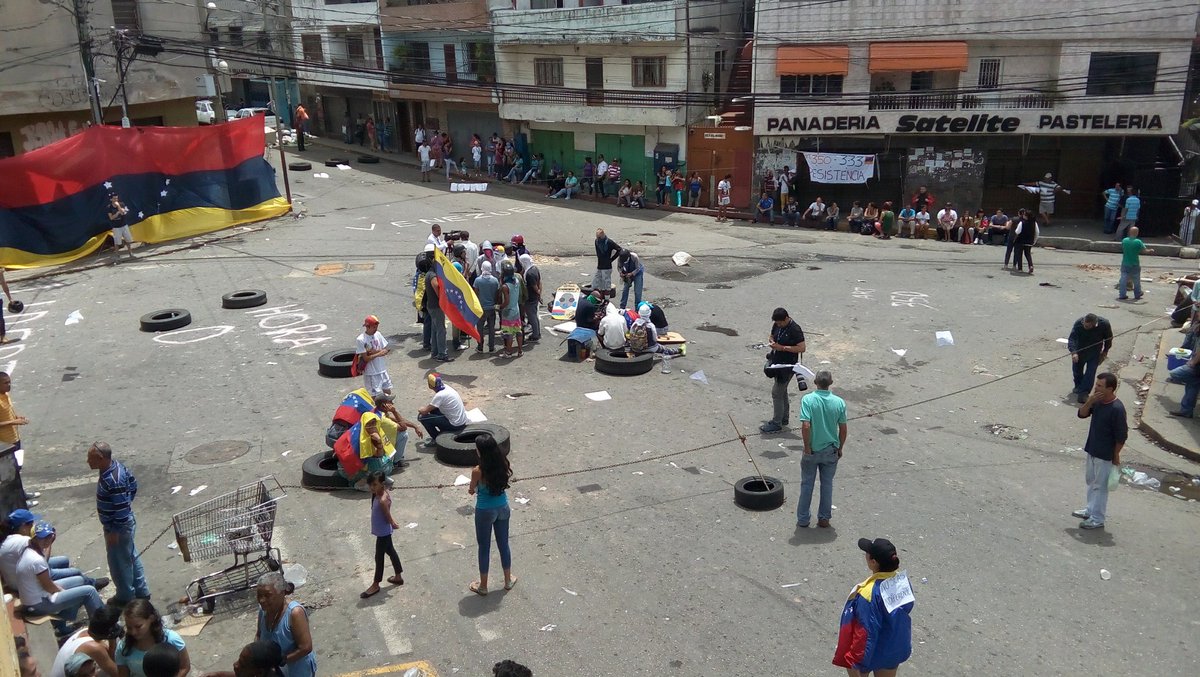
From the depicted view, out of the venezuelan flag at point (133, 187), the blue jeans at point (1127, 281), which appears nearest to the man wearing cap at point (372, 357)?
the venezuelan flag at point (133, 187)

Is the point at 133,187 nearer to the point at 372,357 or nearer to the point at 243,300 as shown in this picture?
the point at 243,300

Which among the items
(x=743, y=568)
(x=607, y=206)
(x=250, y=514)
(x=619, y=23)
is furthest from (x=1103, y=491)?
(x=619, y=23)

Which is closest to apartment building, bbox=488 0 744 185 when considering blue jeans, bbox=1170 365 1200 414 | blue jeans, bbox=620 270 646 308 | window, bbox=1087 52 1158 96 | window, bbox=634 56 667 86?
window, bbox=634 56 667 86

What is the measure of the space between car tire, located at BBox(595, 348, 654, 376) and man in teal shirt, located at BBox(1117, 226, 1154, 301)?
34.4 feet

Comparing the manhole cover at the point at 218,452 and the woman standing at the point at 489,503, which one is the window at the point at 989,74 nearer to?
the manhole cover at the point at 218,452

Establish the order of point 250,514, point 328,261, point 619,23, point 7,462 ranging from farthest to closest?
point 619,23 → point 328,261 → point 7,462 → point 250,514

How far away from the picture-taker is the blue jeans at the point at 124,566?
771cm

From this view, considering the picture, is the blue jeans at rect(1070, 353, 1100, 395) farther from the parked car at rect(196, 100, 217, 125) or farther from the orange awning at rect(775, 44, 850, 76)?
the parked car at rect(196, 100, 217, 125)

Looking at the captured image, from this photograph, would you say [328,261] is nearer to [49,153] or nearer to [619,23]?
[49,153]

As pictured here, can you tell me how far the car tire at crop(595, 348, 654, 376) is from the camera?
1373 centimetres

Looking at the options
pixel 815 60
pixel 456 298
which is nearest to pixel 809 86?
pixel 815 60

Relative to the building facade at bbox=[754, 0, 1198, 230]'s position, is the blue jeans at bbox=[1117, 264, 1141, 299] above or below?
below

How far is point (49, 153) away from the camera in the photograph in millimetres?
19266

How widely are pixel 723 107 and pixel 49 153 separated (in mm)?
22158
